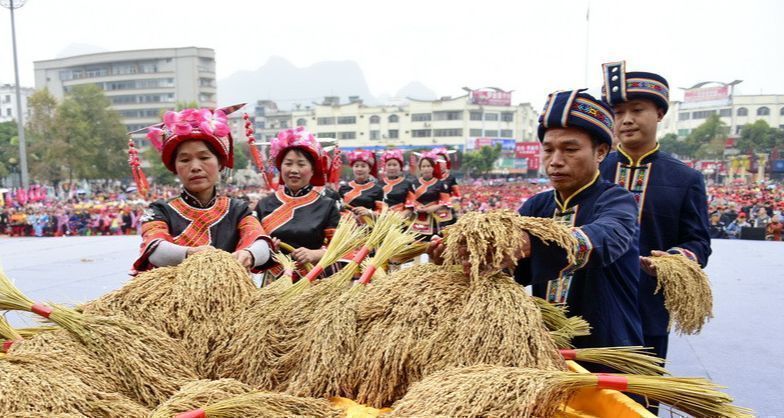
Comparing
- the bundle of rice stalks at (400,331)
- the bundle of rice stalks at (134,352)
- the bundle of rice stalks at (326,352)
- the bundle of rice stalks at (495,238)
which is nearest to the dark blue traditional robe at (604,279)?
the bundle of rice stalks at (495,238)

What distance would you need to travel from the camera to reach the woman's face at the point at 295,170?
3.25 m

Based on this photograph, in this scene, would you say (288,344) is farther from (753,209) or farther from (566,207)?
(753,209)

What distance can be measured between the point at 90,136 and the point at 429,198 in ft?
113

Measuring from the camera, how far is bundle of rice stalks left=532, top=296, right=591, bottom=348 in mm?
1493

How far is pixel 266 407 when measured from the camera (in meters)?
1.18

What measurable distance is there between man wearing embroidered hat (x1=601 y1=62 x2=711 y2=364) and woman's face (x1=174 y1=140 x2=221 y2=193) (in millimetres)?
1699

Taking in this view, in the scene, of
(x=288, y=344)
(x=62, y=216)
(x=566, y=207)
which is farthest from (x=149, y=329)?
(x=62, y=216)

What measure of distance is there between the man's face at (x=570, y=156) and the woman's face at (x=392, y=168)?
20.6 ft

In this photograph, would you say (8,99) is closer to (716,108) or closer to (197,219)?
(716,108)

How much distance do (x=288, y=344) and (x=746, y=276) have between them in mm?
7270

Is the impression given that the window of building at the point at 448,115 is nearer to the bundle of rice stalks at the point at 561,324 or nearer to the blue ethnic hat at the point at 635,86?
the blue ethnic hat at the point at 635,86

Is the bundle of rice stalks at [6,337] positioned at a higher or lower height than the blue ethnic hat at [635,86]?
lower

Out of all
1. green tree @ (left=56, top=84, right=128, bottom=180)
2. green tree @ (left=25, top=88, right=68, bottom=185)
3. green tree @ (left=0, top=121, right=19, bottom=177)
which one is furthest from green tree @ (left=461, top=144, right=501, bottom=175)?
green tree @ (left=0, top=121, right=19, bottom=177)

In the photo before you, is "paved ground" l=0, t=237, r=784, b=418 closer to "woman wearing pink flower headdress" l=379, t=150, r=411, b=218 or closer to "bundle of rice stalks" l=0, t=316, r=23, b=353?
Result: "bundle of rice stalks" l=0, t=316, r=23, b=353
